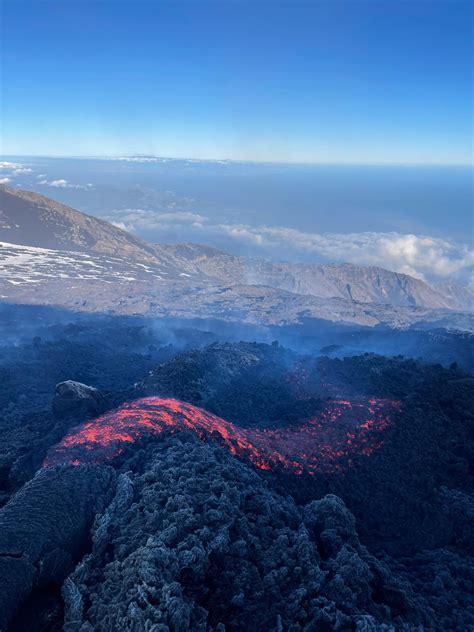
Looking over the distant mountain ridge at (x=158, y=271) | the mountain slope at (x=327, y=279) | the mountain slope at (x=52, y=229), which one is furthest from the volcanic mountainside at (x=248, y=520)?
the mountain slope at (x=327, y=279)

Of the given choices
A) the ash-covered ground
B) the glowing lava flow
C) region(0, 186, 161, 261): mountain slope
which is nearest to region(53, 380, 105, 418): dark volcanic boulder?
the ash-covered ground

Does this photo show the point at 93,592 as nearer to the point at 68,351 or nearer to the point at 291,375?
the point at 291,375

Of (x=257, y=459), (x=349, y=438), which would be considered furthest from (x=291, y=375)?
(x=257, y=459)

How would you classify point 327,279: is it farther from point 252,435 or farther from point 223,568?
point 223,568

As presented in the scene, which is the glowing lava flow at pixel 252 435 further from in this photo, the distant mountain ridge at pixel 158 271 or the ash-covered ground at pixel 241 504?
the distant mountain ridge at pixel 158 271

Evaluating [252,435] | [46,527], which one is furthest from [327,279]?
[46,527]
